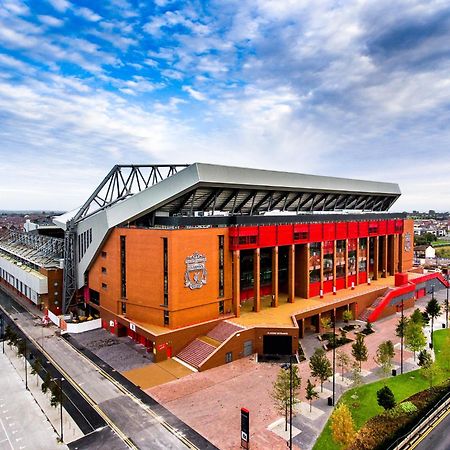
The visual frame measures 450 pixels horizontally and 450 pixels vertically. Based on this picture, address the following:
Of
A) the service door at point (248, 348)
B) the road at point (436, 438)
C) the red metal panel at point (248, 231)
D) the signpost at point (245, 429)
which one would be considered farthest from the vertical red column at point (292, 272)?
the signpost at point (245, 429)

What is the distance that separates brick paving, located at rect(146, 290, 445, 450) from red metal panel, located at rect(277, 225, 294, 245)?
18.3 metres

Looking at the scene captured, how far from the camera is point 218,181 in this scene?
5300 centimetres

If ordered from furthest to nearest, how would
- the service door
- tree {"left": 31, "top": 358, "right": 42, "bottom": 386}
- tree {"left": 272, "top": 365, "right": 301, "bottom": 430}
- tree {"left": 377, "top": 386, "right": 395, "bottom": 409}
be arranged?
the service door
tree {"left": 31, "top": 358, "right": 42, "bottom": 386}
tree {"left": 377, "top": 386, "right": 395, "bottom": 409}
tree {"left": 272, "top": 365, "right": 301, "bottom": 430}

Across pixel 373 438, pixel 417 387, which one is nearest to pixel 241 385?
pixel 373 438

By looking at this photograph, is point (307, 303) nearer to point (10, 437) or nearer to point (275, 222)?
point (275, 222)

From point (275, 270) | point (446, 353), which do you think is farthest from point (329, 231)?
point (446, 353)

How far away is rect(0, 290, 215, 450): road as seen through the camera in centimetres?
3039

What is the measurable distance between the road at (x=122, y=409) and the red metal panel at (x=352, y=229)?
50.2 m

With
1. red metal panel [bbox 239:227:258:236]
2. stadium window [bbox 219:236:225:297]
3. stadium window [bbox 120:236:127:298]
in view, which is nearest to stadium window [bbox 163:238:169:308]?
stadium window [bbox 219:236:225:297]

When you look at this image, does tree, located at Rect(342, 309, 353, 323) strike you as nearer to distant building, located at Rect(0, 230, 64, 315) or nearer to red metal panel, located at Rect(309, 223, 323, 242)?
red metal panel, located at Rect(309, 223, 323, 242)

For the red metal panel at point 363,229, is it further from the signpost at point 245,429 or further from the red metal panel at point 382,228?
the signpost at point 245,429

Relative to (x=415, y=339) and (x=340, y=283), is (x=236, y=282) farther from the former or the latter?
(x=340, y=283)

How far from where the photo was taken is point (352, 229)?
72.9m

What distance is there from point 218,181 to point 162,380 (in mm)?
26687
